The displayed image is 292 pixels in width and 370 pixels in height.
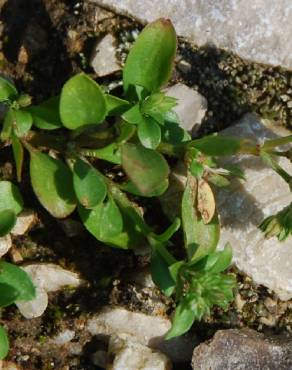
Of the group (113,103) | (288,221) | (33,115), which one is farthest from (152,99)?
(288,221)

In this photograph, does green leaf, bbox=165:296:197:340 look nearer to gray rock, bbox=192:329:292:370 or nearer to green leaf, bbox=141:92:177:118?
gray rock, bbox=192:329:292:370

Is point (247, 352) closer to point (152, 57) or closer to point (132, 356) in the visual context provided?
point (132, 356)

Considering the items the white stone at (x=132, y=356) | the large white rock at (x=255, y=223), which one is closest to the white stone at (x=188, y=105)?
the large white rock at (x=255, y=223)

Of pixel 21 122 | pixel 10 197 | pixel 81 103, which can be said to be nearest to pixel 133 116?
pixel 81 103

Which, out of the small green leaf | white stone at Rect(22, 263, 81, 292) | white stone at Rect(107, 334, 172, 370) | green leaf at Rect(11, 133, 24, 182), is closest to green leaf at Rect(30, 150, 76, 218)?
green leaf at Rect(11, 133, 24, 182)

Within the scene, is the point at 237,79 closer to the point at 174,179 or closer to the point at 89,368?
the point at 174,179

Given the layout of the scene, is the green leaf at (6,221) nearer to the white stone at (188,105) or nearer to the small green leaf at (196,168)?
the small green leaf at (196,168)

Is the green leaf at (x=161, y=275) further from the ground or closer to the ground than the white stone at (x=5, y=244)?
further from the ground
